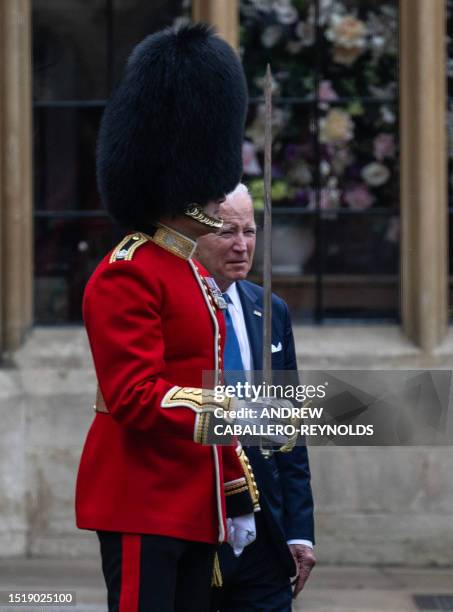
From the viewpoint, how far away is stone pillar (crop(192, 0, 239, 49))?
7035 millimetres

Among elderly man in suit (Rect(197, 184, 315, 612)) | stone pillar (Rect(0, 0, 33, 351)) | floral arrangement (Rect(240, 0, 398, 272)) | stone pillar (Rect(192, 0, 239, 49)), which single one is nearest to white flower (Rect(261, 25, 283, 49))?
floral arrangement (Rect(240, 0, 398, 272))

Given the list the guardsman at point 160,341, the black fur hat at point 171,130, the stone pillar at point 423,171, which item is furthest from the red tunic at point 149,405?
the stone pillar at point 423,171

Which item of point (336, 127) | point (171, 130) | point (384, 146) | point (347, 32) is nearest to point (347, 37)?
point (347, 32)

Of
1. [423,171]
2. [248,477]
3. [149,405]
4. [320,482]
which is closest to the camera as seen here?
[149,405]

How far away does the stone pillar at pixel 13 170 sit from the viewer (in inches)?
278

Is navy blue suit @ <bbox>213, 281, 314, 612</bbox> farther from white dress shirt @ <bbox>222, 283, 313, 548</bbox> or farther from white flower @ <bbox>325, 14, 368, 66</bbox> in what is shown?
white flower @ <bbox>325, 14, 368, 66</bbox>

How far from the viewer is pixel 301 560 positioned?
12.8ft

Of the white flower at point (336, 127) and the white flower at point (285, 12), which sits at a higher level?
the white flower at point (285, 12)

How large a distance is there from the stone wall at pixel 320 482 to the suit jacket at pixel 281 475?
9.63 feet

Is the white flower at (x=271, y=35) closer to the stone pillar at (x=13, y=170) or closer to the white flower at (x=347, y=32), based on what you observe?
the white flower at (x=347, y=32)

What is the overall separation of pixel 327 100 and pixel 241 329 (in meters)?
Result: 3.57

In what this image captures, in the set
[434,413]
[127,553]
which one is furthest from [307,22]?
[127,553]

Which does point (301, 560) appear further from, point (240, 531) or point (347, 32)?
point (347, 32)

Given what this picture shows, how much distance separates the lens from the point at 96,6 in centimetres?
728
